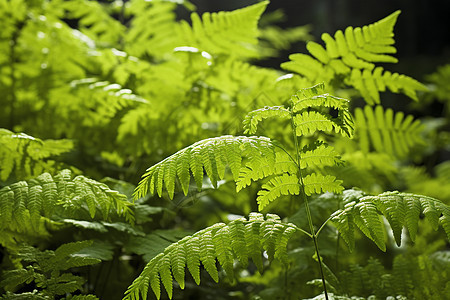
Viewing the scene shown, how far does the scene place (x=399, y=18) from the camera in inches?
251

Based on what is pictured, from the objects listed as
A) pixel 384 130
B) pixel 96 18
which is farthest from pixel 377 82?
pixel 96 18

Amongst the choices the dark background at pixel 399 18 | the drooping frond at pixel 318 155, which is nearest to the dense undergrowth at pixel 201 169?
the drooping frond at pixel 318 155

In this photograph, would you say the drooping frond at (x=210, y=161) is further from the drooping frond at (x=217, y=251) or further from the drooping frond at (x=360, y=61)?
the drooping frond at (x=360, y=61)

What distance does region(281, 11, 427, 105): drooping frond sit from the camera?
4.55 ft

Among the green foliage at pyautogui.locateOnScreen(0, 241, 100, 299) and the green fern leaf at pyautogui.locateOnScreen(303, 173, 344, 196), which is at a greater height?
the green fern leaf at pyautogui.locateOnScreen(303, 173, 344, 196)

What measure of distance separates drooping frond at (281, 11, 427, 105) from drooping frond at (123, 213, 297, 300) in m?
0.69

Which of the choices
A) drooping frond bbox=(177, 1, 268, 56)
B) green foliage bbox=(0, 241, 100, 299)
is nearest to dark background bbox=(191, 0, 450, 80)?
drooping frond bbox=(177, 1, 268, 56)

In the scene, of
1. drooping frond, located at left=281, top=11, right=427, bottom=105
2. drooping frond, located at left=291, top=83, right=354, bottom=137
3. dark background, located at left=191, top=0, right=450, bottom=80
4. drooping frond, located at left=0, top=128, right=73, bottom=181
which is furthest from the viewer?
dark background, located at left=191, top=0, right=450, bottom=80

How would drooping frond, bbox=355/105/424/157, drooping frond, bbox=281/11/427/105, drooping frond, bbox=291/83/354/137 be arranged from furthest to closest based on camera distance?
1. drooping frond, bbox=355/105/424/157
2. drooping frond, bbox=281/11/427/105
3. drooping frond, bbox=291/83/354/137

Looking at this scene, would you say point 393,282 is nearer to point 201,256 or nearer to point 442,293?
point 442,293

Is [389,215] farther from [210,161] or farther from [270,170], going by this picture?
[210,161]

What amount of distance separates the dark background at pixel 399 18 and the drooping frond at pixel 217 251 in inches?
221

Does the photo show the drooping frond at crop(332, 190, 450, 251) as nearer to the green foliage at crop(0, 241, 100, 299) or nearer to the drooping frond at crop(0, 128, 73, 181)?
the green foliage at crop(0, 241, 100, 299)

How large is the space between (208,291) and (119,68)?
0.97m
